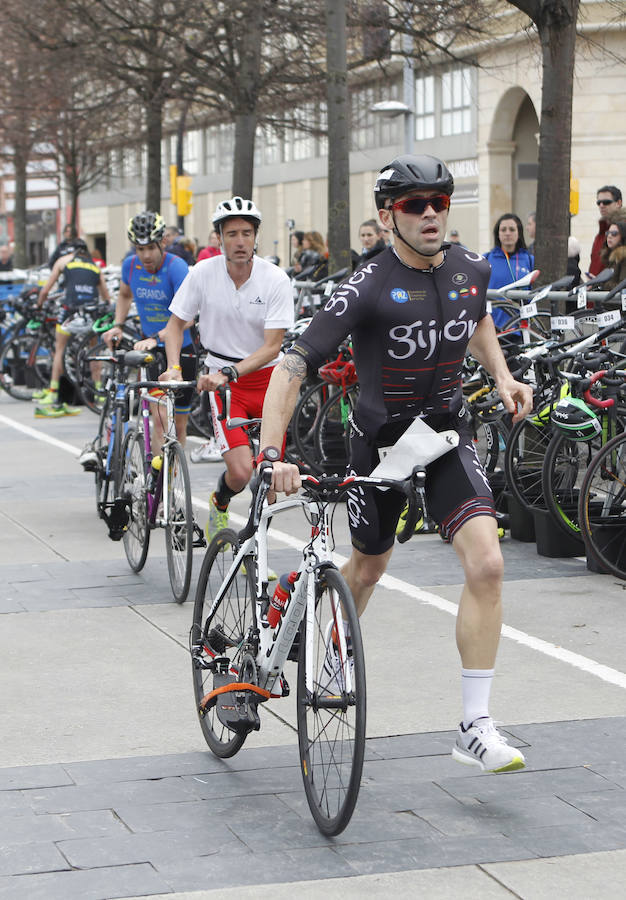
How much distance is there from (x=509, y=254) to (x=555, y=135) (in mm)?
2794

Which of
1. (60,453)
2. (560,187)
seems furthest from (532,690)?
(60,453)

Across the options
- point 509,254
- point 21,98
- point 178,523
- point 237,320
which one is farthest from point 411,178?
point 21,98

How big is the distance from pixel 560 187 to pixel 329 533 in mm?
6998

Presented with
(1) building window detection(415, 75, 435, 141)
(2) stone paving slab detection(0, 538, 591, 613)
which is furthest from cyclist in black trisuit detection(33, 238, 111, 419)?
(1) building window detection(415, 75, 435, 141)

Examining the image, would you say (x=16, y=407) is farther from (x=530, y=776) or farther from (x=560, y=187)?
(x=530, y=776)

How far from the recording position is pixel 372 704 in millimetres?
5820

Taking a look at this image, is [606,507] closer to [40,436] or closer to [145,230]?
[145,230]

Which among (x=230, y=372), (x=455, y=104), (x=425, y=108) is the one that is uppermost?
(x=425, y=108)

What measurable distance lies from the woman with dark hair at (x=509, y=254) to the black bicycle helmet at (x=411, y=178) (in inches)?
344

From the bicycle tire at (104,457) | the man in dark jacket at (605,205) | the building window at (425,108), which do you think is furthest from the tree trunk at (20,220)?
the bicycle tire at (104,457)

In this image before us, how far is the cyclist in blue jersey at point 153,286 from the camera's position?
9203mm

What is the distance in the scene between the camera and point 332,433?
38.5 feet

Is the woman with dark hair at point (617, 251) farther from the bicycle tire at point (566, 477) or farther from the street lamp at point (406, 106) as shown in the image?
the street lamp at point (406, 106)

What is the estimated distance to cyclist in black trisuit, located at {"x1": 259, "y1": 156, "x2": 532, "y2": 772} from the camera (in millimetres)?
4762
